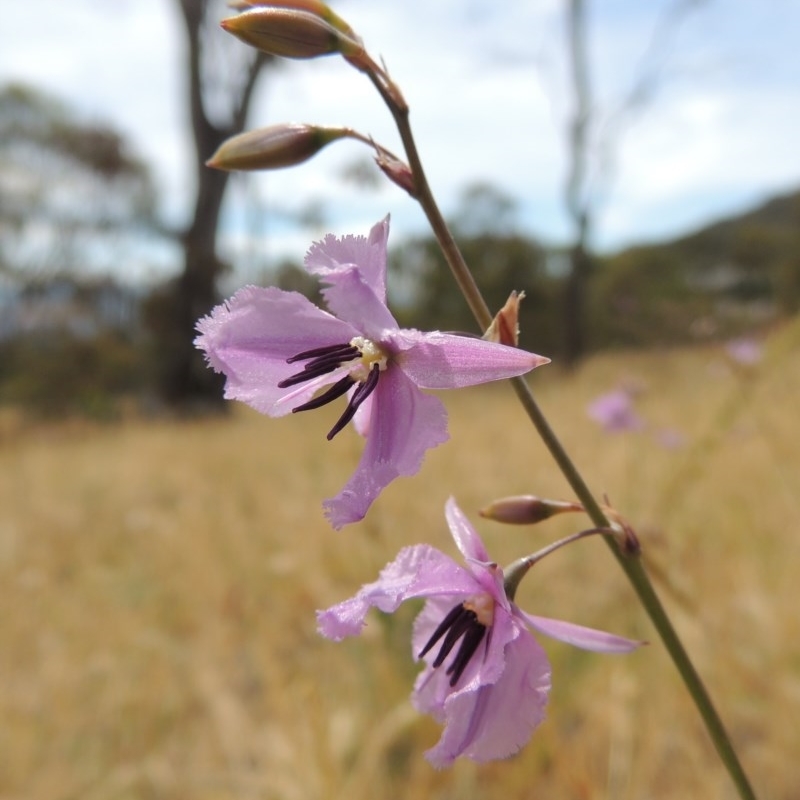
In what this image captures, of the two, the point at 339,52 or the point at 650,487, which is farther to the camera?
the point at 650,487

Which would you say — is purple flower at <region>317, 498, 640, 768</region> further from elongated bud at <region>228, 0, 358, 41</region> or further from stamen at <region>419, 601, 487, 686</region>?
elongated bud at <region>228, 0, 358, 41</region>

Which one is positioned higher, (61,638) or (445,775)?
(445,775)

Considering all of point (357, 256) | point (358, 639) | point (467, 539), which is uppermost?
point (357, 256)

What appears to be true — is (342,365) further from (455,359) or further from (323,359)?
(455,359)

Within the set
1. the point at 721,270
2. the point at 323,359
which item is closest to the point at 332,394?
the point at 323,359

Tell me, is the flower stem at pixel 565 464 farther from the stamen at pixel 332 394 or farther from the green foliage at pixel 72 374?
the green foliage at pixel 72 374

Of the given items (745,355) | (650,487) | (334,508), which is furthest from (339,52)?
(745,355)

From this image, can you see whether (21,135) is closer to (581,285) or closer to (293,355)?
(581,285)
